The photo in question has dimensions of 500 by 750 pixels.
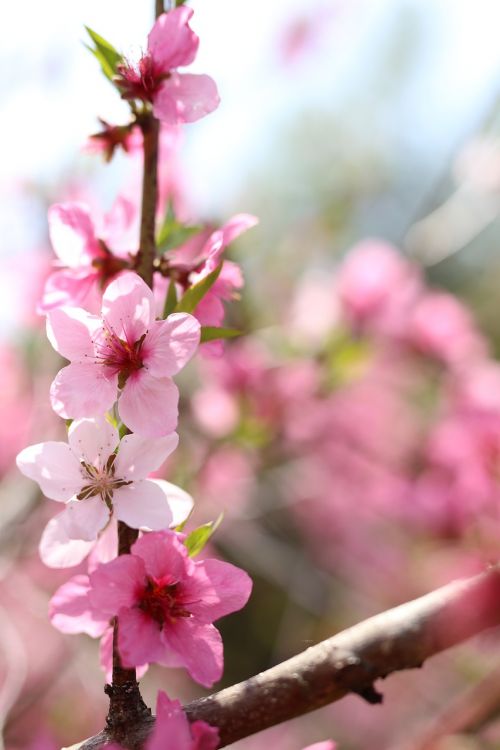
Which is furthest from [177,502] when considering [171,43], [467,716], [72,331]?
[467,716]

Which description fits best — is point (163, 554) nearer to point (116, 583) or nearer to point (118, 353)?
point (116, 583)

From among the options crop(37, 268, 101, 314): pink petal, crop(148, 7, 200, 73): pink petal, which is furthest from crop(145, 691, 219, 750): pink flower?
crop(148, 7, 200, 73): pink petal

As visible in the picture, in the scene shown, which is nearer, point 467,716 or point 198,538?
point 198,538

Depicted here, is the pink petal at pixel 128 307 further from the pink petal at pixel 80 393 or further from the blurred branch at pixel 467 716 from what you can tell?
the blurred branch at pixel 467 716

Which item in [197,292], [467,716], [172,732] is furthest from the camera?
[467,716]

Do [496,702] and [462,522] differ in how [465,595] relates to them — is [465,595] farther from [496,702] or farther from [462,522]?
[462,522]
